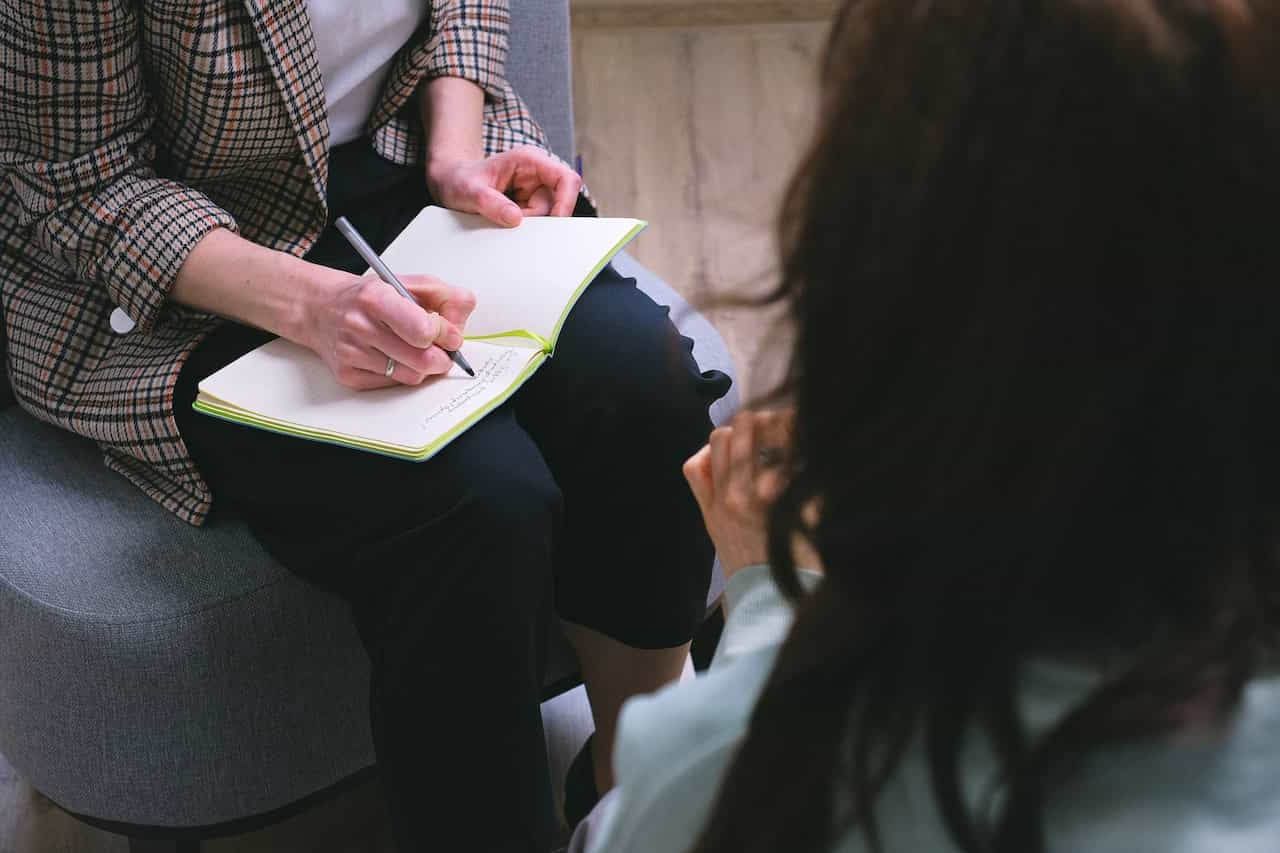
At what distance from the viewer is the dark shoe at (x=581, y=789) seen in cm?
111

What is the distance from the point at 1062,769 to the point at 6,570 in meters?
0.86

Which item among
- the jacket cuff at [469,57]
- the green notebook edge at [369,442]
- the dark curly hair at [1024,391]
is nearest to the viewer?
the dark curly hair at [1024,391]

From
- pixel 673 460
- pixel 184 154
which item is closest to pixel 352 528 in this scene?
pixel 673 460

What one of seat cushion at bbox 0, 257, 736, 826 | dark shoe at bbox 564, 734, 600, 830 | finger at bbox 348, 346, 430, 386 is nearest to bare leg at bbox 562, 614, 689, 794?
dark shoe at bbox 564, 734, 600, 830

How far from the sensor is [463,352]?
967 mm

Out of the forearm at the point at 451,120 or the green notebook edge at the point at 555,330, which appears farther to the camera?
the forearm at the point at 451,120

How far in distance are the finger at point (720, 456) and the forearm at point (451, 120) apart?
22.1 inches

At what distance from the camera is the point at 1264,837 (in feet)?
1.44

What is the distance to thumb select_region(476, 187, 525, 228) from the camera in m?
1.07

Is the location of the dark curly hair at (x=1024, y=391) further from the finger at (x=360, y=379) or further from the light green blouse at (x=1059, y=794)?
the finger at (x=360, y=379)

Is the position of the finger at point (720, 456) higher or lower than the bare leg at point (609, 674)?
higher

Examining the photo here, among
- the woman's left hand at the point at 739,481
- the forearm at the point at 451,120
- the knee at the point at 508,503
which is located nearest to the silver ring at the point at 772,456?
the woman's left hand at the point at 739,481

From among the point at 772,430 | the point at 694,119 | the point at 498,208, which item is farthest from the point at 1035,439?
the point at 694,119

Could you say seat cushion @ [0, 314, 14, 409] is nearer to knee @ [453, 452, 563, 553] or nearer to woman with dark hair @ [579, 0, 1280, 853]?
knee @ [453, 452, 563, 553]
